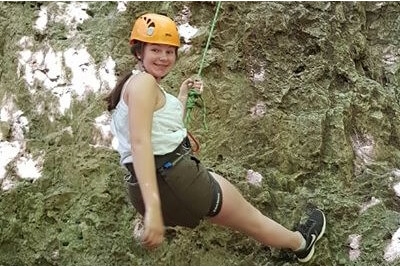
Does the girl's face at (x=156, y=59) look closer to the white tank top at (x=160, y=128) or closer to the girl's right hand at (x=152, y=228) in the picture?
the white tank top at (x=160, y=128)

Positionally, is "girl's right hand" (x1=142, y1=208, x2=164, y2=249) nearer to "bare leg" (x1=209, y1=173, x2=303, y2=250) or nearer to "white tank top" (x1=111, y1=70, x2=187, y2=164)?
"white tank top" (x1=111, y1=70, x2=187, y2=164)

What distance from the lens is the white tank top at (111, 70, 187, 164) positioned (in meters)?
2.23

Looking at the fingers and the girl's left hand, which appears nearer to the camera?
the fingers

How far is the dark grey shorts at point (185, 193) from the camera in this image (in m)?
2.30

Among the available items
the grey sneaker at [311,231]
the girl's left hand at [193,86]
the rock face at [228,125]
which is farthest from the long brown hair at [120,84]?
the grey sneaker at [311,231]

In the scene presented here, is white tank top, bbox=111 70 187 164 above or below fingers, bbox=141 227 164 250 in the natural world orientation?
above

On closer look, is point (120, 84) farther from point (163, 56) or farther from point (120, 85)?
point (163, 56)

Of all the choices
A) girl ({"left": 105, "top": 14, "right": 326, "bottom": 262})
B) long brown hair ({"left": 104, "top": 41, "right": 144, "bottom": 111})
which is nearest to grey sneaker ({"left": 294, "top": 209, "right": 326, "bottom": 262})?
girl ({"left": 105, "top": 14, "right": 326, "bottom": 262})

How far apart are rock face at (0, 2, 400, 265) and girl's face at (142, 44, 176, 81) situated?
1.02m


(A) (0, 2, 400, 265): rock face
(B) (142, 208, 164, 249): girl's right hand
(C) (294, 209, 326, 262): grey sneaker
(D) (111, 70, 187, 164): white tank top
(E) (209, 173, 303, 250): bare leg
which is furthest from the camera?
(A) (0, 2, 400, 265): rock face

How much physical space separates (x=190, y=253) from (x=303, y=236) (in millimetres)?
571

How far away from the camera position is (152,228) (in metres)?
2.02

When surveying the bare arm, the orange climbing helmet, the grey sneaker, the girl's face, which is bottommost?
the grey sneaker

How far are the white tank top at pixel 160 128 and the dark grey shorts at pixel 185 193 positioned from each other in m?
0.07
